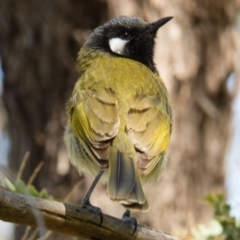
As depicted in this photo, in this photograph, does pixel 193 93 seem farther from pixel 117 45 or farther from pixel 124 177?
pixel 124 177

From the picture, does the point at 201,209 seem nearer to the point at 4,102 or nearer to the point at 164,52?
the point at 164,52

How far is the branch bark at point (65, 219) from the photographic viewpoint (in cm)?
333

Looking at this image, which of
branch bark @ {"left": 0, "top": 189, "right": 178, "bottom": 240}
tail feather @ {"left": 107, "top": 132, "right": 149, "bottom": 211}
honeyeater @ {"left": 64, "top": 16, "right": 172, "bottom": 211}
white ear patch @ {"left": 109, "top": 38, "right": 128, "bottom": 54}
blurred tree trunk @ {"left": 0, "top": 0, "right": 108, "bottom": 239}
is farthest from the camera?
blurred tree trunk @ {"left": 0, "top": 0, "right": 108, "bottom": 239}

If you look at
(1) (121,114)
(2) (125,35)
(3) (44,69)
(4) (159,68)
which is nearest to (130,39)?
(2) (125,35)

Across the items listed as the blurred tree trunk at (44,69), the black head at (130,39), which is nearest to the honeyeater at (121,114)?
the black head at (130,39)

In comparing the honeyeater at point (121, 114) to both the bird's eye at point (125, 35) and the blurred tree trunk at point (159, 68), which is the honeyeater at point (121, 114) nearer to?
the bird's eye at point (125, 35)

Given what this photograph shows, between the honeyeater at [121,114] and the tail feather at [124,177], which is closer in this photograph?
the tail feather at [124,177]

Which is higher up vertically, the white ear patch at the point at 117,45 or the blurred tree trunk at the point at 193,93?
the blurred tree trunk at the point at 193,93

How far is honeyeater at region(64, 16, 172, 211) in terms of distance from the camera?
12.6 feet

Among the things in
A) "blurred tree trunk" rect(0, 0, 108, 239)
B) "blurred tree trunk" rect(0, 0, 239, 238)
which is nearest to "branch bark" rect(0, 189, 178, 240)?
"blurred tree trunk" rect(0, 0, 239, 238)

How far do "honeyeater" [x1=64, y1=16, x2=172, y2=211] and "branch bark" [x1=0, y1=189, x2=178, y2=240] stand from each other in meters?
0.13

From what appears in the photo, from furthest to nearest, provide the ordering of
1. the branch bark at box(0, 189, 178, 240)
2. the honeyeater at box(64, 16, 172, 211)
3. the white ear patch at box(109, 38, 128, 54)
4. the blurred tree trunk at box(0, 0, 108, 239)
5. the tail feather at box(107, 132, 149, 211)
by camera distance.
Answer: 1. the blurred tree trunk at box(0, 0, 108, 239)
2. the white ear patch at box(109, 38, 128, 54)
3. the honeyeater at box(64, 16, 172, 211)
4. the tail feather at box(107, 132, 149, 211)
5. the branch bark at box(0, 189, 178, 240)

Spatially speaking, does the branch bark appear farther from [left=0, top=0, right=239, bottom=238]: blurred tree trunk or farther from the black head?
[left=0, top=0, right=239, bottom=238]: blurred tree trunk

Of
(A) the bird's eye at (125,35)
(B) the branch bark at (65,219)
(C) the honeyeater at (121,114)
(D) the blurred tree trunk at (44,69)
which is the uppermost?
(D) the blurred tree trunk at (44,69)
